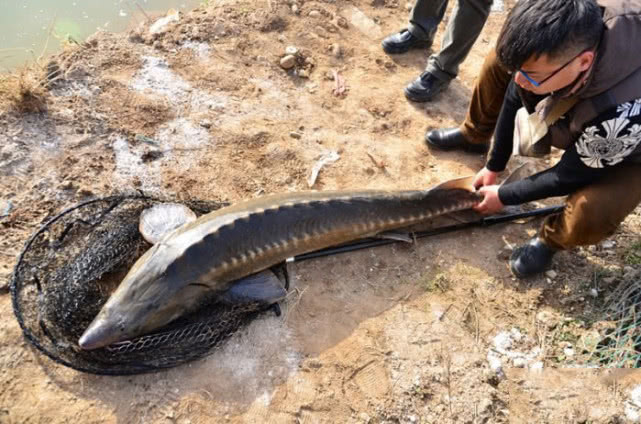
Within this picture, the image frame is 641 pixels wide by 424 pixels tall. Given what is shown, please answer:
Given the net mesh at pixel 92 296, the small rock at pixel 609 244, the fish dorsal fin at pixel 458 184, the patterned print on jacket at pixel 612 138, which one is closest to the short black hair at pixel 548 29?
the patterned print on jacket at pixel 612 138

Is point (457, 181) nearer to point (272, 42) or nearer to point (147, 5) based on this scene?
point (272, 42)

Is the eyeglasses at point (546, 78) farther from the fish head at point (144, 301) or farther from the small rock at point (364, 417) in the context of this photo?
the fish head at point (144, 301)

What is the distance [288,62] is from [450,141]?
2103mm

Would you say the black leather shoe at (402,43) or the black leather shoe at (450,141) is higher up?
the black leather shoe at (402,43)

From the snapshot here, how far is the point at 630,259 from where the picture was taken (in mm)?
4453

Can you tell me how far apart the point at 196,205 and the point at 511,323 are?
2.81 meters

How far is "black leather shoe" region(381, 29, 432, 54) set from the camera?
6340 mm

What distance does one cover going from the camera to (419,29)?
20.5 ft

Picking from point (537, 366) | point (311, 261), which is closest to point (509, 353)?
point (537, 366)

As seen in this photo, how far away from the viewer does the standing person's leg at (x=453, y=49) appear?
5113 millimetres

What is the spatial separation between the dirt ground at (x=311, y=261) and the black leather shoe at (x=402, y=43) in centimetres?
11

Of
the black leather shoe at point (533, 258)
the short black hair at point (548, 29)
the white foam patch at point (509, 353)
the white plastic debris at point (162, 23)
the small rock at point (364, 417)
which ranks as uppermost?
the short black hair at point (548, 29)

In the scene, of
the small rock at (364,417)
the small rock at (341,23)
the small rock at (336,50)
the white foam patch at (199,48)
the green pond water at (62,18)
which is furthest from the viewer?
the green pond water at (62,18)

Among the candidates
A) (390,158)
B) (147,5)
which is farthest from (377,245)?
(147,5)
